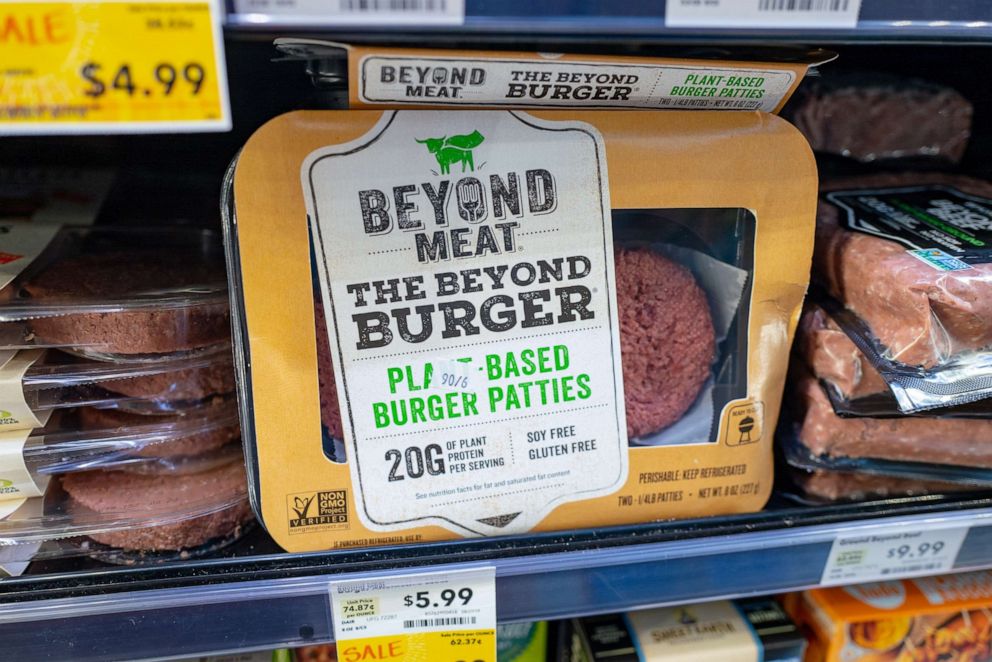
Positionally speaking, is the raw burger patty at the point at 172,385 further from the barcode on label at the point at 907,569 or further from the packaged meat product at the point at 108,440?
the barcode on label at the point at 907,569

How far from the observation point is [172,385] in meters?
0.76

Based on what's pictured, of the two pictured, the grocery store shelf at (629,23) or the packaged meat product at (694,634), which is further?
the packaged meat product at (694,634)

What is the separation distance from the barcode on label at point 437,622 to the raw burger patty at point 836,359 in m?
0.46

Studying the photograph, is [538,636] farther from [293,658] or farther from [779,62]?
[779,62]

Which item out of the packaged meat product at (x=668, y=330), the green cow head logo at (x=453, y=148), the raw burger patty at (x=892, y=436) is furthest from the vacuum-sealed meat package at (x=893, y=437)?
the green cow head logo at (x=453, y=148)

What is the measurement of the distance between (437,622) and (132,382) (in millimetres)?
405

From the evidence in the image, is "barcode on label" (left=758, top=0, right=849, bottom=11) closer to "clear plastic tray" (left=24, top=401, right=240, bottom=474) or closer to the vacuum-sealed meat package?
the vacuum-sealed meat package

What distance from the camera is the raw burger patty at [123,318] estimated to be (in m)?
0.72

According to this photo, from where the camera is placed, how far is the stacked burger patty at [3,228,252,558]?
73 cm

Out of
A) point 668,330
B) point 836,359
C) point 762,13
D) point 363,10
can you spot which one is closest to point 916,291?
point 836,359

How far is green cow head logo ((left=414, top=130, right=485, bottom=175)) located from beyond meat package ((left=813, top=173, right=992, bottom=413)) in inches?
17.2

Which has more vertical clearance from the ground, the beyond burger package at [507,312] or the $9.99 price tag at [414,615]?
the beyond burger package at [507,312]

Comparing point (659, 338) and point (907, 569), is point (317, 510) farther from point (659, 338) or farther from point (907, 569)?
point (907, 569)

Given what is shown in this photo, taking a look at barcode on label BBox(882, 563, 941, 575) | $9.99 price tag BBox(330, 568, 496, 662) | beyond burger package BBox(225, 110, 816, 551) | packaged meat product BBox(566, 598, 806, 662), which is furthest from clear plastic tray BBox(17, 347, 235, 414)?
barcode on label BBox(882, 563, 941, 575)
